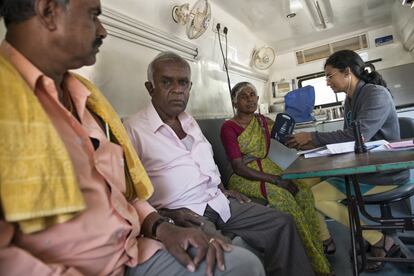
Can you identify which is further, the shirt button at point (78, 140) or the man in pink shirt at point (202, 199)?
the man in pink shirt at point (202, 199)

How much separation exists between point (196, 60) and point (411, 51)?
Result: 11.0 feet

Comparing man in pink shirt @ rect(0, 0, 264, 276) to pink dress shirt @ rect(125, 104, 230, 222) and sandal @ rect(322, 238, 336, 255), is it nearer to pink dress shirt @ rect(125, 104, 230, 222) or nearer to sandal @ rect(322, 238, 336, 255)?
pink dress shirt @ rect(125, 104, 230, 222)

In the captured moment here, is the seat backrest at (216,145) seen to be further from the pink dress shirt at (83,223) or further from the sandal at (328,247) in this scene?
the pink dress shirt at (83,223)

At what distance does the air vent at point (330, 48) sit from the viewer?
14.4 feet

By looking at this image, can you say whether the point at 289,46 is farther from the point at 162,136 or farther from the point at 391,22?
the point at 162,136

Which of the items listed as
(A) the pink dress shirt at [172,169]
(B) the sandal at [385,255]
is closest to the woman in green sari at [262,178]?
(B) the sandal at [385,255]

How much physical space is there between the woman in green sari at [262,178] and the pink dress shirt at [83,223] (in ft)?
3.47

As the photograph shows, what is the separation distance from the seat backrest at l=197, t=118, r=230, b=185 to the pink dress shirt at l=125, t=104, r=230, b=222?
0.67m

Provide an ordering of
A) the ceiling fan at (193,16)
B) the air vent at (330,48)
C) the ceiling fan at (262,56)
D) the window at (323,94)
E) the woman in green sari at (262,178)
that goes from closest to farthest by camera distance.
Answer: the woman in green sari at (262,178)
the ceiling fan at (193,16)
the ceiling fan at (262,56)
the air vent at (330,48)
the window at (323,94)

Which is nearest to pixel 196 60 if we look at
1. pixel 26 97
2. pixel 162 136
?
pixel 162 136

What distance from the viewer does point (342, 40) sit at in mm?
4516

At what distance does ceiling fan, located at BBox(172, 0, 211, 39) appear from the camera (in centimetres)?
224

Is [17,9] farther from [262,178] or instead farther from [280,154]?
[280,154]

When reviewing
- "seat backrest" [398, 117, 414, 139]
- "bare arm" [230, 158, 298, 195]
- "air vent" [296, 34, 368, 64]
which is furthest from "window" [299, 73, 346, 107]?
"bare arm" [230, 158, 298, 195]
